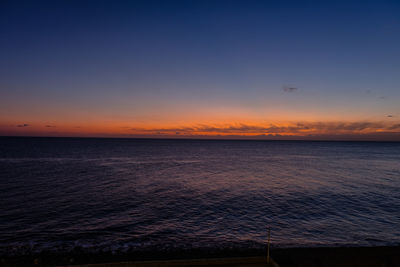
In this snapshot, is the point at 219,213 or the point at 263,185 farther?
the point at 263,185

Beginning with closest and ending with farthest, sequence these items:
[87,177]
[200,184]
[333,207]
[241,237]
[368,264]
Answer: [368,264], [241,237], [333,207], [200,184], [87,177]

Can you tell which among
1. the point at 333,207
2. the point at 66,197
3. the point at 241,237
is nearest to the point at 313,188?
the point at 333,207

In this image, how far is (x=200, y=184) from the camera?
1574 inches

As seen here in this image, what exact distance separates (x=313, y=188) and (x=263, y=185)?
785 cm

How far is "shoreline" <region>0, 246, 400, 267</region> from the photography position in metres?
13.9

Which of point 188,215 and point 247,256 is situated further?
point 188,215

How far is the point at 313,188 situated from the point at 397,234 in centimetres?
1739

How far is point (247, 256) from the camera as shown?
50.2 ft

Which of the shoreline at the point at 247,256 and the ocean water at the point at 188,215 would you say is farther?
the ocean water at the point at 188,215

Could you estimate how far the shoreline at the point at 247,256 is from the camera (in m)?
13.9

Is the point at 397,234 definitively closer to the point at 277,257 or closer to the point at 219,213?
the point at 277,257

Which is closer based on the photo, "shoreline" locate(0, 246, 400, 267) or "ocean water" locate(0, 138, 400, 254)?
"shoreline" locate(0, 246, 400, 267)

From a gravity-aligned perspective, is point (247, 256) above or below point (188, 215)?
above

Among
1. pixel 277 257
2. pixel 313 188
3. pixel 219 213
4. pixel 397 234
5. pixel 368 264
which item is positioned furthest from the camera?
pixel 313 188
